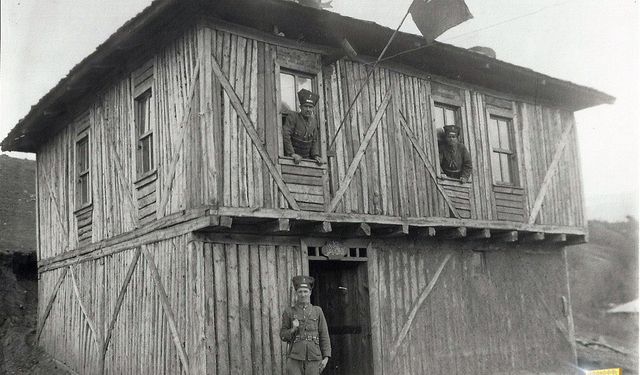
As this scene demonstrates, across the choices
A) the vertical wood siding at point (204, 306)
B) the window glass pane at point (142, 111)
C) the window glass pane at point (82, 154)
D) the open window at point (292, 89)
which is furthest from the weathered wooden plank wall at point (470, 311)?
the window glass pane at point (82, 154)

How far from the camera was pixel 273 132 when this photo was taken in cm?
1077

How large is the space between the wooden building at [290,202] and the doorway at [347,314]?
1.6 inches

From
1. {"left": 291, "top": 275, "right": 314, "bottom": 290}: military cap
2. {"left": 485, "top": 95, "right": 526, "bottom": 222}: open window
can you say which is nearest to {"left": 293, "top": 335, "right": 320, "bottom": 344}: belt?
{"left": 291, "top": 275, "right": 314, "bottom": 290}: military cap

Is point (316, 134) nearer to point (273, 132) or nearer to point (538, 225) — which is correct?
point (273, 132)

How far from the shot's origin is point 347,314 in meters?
12.3

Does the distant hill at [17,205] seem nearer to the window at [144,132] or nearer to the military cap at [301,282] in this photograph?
the window at [144,132]

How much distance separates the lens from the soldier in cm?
963

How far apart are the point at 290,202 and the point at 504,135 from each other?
6.54 metres

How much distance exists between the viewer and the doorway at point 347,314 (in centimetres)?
1203

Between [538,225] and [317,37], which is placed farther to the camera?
[538,225]

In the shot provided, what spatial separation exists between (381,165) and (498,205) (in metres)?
3.39

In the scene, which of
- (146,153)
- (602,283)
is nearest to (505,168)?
(146,153)

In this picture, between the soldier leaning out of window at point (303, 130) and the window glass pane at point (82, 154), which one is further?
the window glass pane at point (82, 154)

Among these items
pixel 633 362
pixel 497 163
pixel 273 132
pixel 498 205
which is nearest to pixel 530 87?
pixel 497 163
